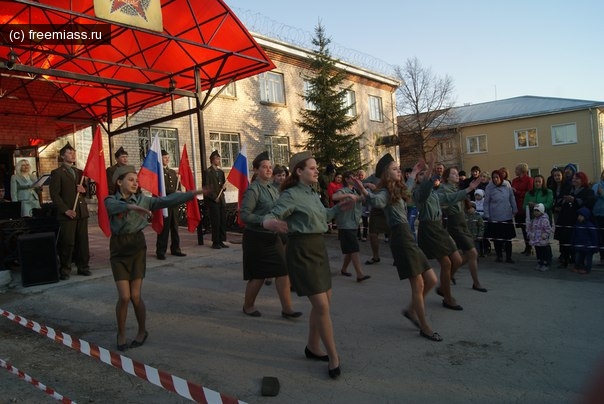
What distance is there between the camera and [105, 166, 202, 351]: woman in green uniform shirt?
4512mm

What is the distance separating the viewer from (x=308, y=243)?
3.97 meters

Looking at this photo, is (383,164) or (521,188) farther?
(521,188)

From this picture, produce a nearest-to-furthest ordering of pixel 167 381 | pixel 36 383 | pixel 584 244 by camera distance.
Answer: pixel 167 381 < pixel 36 383 < pixel 584 244

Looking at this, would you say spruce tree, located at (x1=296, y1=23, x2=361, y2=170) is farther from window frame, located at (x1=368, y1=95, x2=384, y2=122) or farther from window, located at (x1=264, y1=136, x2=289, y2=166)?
window frame, located at (x1=368, y1=95, x2=384, y2=122)

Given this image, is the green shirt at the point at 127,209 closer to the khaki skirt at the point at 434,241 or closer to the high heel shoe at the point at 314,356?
the high heel shoe at the point at 314,356

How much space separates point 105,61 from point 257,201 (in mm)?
5928

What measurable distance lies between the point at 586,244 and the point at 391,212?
4997mm

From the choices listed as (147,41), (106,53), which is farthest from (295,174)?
(106,53)

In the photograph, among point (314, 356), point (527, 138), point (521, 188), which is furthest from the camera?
point (527, 138)

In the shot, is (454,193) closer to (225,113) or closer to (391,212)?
(391,212)

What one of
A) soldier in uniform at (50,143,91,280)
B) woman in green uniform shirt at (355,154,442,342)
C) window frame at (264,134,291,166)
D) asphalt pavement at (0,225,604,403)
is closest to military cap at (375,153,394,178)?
woman in green uniform shirt at (355,154,442,342)

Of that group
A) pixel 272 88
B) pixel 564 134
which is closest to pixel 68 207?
pixel 272 88

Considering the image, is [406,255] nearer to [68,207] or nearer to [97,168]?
[97,168]

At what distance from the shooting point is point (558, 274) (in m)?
7.98
